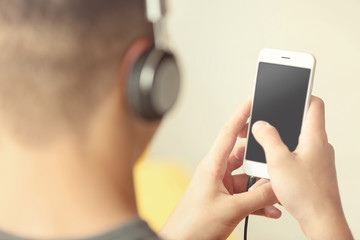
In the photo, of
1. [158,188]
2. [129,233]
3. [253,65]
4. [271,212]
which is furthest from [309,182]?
[158,188]

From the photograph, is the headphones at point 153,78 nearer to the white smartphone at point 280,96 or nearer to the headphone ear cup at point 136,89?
the headphone ear cup at point 136,89

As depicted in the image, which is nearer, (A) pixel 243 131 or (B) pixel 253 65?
(A) pixel 243 131

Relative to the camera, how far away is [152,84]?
562 millimetres

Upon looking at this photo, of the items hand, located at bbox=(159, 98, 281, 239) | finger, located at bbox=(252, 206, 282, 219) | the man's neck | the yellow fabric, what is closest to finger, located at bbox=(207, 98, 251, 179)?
hand, located at bbox=(159, 98, 281, 239)

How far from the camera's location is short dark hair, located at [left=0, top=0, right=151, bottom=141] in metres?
0.49

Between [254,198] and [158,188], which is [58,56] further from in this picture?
[158,188]

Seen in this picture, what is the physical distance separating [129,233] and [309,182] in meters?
0.27

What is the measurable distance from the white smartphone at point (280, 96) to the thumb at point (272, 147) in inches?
3.2

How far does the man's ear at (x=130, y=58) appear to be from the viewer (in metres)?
0.53

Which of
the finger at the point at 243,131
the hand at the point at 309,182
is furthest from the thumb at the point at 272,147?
the finger at the point at 243,131

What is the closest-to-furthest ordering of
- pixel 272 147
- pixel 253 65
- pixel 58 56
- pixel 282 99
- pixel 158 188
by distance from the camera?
pixel 58 56 < pixel 272 147 < pixel 282 99 < pixel 253 65 < pixel 158 188

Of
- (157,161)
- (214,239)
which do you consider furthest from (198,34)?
(214,239)

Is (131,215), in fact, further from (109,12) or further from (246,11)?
(246,11)

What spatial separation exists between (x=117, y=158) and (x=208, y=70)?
71cm
